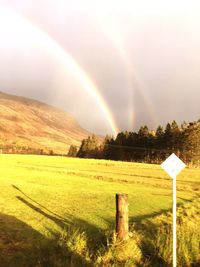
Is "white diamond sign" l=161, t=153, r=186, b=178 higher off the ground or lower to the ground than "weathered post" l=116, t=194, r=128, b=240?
higher

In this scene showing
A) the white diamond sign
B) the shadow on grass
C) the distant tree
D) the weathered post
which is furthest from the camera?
the distant tree

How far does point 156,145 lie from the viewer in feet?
487

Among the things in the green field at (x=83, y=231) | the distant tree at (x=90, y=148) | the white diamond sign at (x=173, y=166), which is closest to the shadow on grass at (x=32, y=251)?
the green field at (x=83, y=231)

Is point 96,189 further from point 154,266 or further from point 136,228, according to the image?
point 154,266

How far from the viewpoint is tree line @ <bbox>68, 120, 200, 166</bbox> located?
5226 inches

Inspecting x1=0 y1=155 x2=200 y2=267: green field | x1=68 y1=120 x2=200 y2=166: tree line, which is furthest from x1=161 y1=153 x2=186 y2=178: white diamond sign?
x1=68 y1=120 x2=200 y2=166: tree line

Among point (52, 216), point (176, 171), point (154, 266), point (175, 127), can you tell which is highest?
point (175, 127)

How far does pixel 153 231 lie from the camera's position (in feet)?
68.0

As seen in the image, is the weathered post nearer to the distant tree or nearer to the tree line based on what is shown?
the tree line

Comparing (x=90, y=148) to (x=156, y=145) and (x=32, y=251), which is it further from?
(x=32, y=251)

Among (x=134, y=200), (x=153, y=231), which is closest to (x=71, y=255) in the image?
(x=153, y=231)

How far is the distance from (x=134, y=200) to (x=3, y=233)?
15.7 m

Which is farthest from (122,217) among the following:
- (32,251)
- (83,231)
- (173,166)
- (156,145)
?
(156,145)

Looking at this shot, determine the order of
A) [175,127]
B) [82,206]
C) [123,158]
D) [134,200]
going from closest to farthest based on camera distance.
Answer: [82,206] < [134,200] < [175,127] < [123,158]
